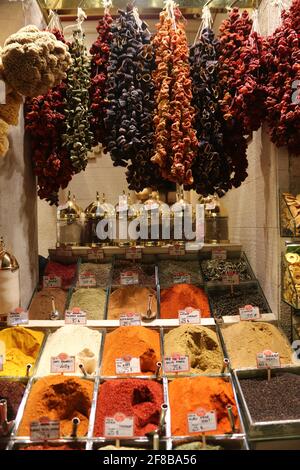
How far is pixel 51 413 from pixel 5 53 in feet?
4.78

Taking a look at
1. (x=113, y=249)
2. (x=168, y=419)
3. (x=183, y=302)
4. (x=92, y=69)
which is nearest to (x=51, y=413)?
(x=168, y=419)

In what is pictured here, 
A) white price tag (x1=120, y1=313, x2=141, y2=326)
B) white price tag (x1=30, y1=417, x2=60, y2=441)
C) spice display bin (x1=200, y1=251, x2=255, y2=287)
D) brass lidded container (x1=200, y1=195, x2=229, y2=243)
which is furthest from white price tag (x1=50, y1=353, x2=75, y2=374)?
brass lidded container (x1=200, y1=195, x2=229, y2=243)

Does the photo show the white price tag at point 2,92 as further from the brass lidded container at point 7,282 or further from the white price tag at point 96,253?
the white price tag at point 96,253

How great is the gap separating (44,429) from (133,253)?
134 centimetres

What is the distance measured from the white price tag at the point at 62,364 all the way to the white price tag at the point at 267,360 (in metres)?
0.81

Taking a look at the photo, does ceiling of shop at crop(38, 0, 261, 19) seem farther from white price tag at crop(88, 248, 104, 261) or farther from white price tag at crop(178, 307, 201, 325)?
white price tag at crop(178, 307, 201, 325)

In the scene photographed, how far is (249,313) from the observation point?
2.21 metres

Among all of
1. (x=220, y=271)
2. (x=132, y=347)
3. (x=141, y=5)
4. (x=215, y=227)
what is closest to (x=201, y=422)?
(x=132, y=347)

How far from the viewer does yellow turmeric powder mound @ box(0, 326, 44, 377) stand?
1876 mm

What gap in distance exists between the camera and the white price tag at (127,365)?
1780 mm

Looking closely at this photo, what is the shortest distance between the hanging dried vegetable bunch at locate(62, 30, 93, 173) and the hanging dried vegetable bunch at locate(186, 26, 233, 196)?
575 mm

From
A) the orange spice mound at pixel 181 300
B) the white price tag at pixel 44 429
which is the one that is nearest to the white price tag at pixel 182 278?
the orange spice mound at pixel 181 300

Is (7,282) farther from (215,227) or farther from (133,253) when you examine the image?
(215,227)

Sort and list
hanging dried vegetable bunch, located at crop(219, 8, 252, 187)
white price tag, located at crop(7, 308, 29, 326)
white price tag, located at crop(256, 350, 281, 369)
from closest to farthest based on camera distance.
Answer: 1. white price tag, located at crop(256, 350, 281, 369)
2. white price tag, located at crop(7, 308, 29, 326)
3. hanging dried vegetable bunch, located at crop(219, 8, 252, 187)
